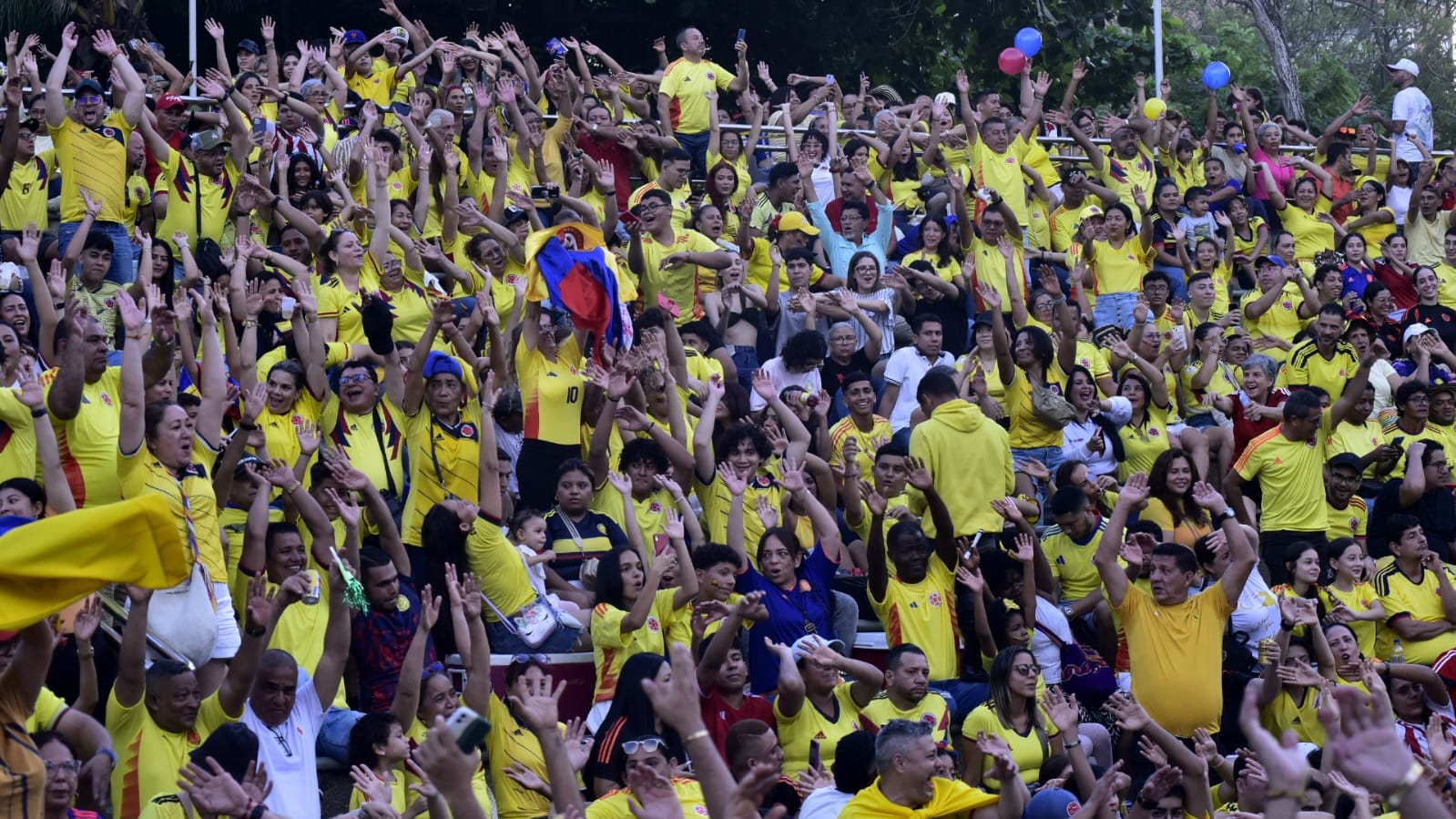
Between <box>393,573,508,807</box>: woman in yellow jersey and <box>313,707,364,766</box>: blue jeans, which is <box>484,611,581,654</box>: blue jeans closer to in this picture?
<box>393,573,508,807</box>: woman in yellow jersey

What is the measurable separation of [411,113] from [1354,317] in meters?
7.11

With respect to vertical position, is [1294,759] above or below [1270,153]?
above

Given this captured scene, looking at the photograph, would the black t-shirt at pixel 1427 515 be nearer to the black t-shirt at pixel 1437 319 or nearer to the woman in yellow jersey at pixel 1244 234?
the black t-shirt at pixel 1437 319

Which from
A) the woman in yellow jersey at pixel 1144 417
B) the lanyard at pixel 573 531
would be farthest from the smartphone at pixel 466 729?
the woman in yellow jersey at pixel 1144 417

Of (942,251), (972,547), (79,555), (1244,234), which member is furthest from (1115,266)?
(79,555)

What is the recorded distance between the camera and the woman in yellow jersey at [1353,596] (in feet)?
35.1

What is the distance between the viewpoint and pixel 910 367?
12.3 metres

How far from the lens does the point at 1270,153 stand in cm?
1734

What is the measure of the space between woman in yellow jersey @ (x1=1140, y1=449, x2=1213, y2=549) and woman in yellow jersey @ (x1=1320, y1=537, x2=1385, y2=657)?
29.3 inches

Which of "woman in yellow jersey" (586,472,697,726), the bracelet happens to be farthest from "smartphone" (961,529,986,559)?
the bracelet

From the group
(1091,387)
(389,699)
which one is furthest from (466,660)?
(1091,387)

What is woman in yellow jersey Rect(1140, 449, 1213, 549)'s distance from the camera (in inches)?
441

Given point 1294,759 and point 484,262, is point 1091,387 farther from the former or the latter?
point 1294,759

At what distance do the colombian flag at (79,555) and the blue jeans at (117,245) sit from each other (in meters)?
6.59
